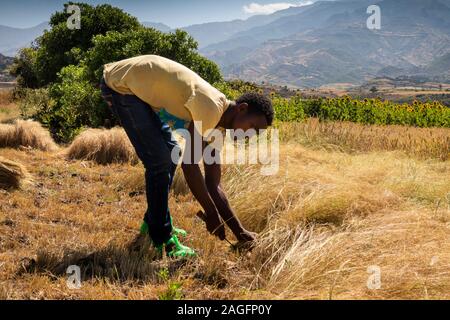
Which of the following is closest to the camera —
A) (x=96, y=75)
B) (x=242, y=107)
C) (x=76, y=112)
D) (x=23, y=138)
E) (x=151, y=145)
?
(x=242, y=107)

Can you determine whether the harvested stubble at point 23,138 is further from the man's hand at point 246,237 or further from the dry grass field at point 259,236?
the man's hand at point 246,237

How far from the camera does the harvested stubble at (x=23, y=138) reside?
23.3 feet

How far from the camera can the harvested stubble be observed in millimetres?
7105

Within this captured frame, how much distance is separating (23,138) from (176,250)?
5.29m

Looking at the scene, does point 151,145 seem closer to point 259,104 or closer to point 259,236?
point 259,104

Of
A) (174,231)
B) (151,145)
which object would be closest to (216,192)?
(151,145)

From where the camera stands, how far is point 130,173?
5.15m

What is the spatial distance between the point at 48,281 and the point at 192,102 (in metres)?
1.39

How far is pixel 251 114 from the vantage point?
2.66 m

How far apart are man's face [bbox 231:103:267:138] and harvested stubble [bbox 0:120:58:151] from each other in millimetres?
5357

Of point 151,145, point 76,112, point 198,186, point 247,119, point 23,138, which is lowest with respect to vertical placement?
point 198,186

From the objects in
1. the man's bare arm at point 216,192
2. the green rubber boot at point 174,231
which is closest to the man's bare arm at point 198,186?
the man's bare arm at point 216,192

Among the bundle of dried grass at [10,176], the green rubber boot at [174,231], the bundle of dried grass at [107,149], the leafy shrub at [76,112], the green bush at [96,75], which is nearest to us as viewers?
the green rubber boot at [174,231]

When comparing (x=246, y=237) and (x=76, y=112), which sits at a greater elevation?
(x=76, y=112)
